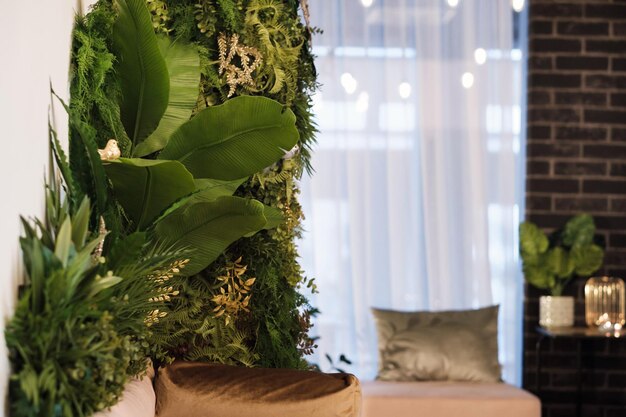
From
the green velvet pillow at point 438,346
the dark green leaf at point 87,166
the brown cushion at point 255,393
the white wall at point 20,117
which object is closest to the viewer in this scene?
the white wall at point 20,117

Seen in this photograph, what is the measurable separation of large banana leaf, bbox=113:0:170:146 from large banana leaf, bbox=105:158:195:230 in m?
0.31

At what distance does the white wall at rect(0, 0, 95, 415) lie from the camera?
190 cm

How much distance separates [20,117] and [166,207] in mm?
975

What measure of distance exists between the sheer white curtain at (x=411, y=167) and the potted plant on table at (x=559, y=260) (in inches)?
12.8

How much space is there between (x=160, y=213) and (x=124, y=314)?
0.51 meters

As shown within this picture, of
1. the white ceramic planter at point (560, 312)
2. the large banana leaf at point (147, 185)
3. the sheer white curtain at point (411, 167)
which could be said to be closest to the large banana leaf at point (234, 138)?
the large banana leaf at point (147, 185)

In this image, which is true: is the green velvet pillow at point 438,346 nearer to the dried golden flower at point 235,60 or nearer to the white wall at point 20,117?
the dried golden flower at point 235,60

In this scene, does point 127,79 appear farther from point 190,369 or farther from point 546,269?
point 546,269

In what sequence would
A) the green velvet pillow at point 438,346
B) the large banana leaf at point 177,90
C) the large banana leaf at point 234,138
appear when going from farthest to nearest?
1. the green velvet pillow at point 438,346
2. the large banana leaf at point 177,90
3. the large banana leaf at point 234,138

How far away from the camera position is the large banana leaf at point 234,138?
3.16m

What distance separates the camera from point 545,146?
5855mm

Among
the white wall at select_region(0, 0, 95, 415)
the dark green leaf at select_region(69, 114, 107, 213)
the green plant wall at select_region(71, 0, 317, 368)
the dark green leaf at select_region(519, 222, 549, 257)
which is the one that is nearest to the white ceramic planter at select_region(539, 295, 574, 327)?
the dark green leaf at select_region(519, 222, 549, 257)

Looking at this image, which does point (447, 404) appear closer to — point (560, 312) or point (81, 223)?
point (560, 312)

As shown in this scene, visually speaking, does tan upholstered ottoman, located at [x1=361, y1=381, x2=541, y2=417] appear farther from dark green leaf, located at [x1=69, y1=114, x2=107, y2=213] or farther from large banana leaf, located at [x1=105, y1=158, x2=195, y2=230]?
dark green leaf, located at [x1=69, y1=114, x2=107, y2=213]
